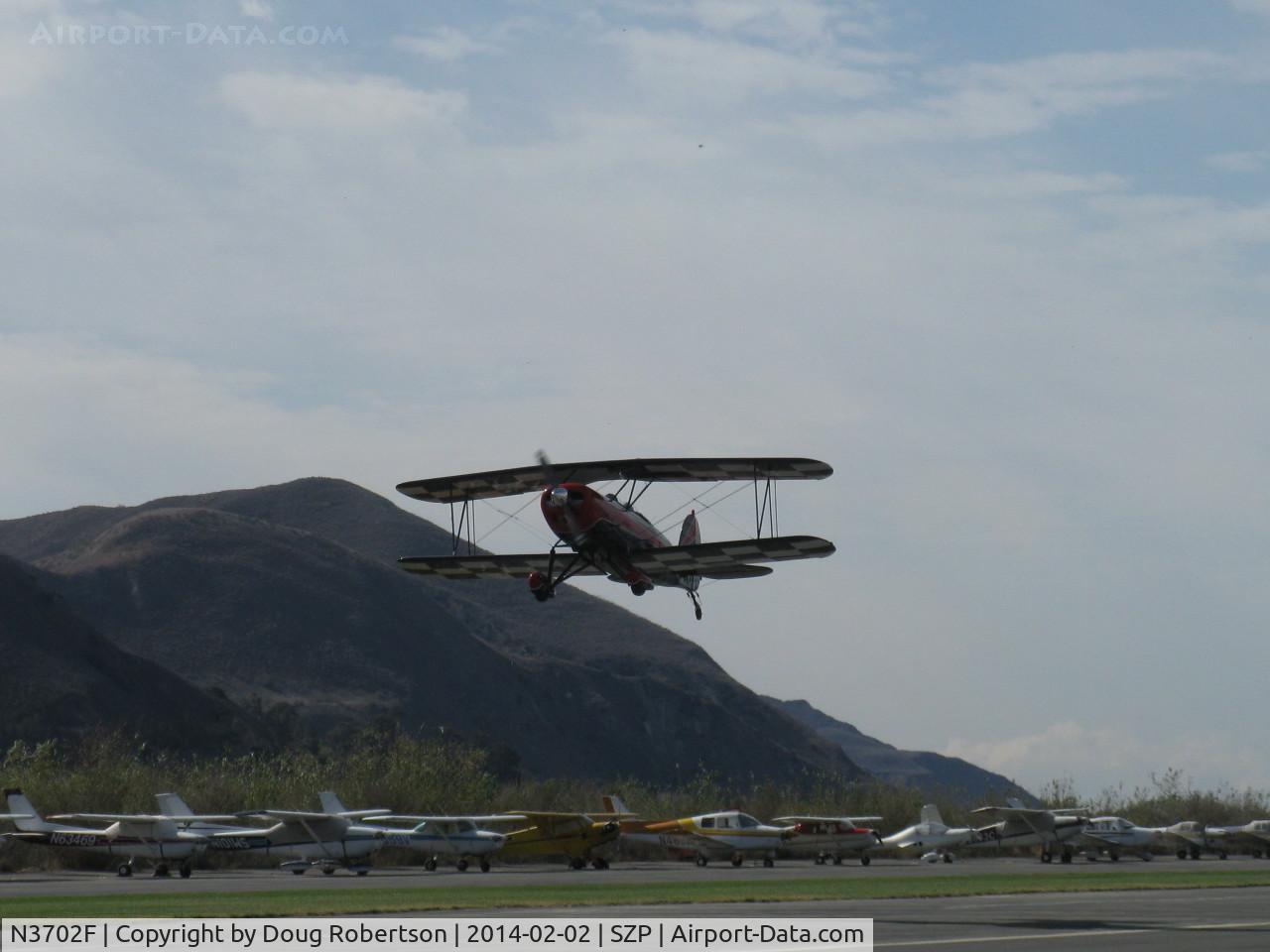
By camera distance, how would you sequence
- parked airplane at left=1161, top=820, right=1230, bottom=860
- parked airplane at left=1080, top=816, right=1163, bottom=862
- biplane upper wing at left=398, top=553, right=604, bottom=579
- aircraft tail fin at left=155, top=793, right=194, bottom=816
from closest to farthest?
biplane upper wing at left=398, top=553, right=604, bottom=579, aircraft tail fin at left=155, top=793, right=194, bottom=816, parked airplane at left=1080, top=816, right=1163, bottom=862, parked airplane at left=1161, top=820, right=1230, bottom=860

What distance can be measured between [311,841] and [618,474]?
73.9ft

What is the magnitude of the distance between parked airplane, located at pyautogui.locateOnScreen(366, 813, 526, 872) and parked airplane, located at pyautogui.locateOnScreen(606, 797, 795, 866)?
8.29 meters

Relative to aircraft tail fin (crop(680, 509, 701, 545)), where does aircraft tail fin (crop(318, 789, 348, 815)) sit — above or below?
below

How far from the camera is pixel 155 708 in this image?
145 meters

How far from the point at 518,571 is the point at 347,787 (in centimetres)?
3710

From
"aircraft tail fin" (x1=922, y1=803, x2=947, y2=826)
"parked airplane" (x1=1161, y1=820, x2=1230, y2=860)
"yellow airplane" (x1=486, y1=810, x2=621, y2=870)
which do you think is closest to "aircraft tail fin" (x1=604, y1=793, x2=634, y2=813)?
"yellow airplane" (x1=486, y1=810, x2=621, y2=870)

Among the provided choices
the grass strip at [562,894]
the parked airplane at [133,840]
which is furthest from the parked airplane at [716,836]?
the parked airplane at [133,840]

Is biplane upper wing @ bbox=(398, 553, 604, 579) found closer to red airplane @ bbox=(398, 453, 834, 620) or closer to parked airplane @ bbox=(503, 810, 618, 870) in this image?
red airplane @ bbox=(398, 453, 834, 620)

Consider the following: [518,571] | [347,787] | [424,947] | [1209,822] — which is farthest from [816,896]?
[1209,822]

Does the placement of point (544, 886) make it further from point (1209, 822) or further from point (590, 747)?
point (590, 747)

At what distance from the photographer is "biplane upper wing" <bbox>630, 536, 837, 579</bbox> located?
4016 centimetres

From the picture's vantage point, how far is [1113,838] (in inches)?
2707
